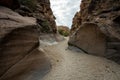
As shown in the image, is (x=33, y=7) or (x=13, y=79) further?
(x=33, y=7)

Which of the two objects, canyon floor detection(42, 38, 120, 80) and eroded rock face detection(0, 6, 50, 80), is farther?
canyon floor detection(42, 38, 120, 80)

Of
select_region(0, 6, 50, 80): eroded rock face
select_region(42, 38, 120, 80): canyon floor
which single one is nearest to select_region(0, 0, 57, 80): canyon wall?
select_region(0, 6, 50, 80): eroded rock face

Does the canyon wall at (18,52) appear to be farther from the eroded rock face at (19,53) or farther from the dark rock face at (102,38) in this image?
the dark rock face at (102,38)

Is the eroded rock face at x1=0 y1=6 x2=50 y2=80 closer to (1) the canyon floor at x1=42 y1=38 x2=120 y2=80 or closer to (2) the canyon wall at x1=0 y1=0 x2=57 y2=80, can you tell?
(2) the canyon wall at x1=0 y1=0 x2=57 y2=80

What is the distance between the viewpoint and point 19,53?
17.6 feet

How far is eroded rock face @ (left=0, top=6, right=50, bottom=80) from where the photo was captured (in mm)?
4683

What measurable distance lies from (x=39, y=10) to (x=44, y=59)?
39.9ft

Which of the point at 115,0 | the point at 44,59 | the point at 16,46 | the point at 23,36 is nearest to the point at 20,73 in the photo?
the point at 16,46

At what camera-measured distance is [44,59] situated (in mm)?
7289

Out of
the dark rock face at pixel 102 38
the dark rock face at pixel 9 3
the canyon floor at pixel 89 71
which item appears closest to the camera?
the canyon floor at pixel 89 71

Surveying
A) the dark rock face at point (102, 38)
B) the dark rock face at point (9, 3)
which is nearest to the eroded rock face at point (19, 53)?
the dark rock face at point (9, 3)

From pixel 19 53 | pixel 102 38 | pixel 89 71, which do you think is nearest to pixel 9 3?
pixel 19 53

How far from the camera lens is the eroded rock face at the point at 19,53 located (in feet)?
15.4

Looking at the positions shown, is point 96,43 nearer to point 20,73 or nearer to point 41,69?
point 41,69
